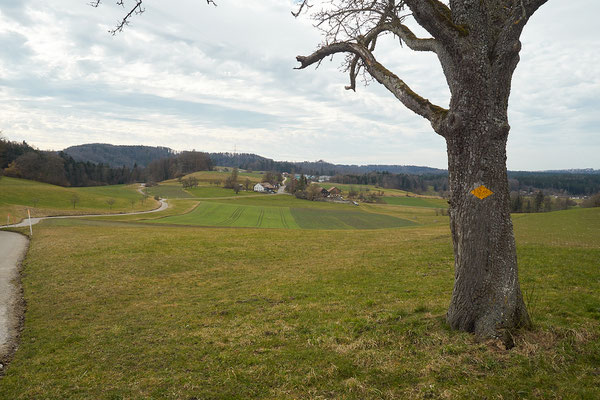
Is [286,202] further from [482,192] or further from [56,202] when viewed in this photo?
[482,192]

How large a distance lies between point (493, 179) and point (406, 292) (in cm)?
527

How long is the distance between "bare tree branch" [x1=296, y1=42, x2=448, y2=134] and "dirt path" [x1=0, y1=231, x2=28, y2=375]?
30.0 ft

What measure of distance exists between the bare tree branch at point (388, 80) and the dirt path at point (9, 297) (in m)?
9.13

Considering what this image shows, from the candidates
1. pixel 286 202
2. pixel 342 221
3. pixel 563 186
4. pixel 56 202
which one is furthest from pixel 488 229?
pixel 563 186

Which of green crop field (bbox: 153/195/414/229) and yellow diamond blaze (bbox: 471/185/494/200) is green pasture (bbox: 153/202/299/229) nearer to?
green crop field (bbox: 153/195/414/229)

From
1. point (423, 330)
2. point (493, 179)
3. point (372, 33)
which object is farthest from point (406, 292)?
point (372, 33)

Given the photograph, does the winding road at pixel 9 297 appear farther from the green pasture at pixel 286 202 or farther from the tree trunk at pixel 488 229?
the green pasture at pixel 286 202

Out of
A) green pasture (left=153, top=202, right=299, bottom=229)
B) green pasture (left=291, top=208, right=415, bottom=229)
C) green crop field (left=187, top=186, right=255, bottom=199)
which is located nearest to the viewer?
green pasture (left=153, top=202, right=299, bottom=229)

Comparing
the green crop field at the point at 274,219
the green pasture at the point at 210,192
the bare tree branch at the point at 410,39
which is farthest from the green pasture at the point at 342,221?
the bare tree branch at the point at 410,39

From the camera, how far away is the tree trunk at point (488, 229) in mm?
4848

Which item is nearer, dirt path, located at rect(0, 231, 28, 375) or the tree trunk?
the tree trunk

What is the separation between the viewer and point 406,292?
360 inches

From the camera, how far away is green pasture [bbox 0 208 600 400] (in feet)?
13.7

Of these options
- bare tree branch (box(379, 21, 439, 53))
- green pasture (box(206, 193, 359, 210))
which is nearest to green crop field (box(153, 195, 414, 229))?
green pasture (box(206, 193, 359, 210))
